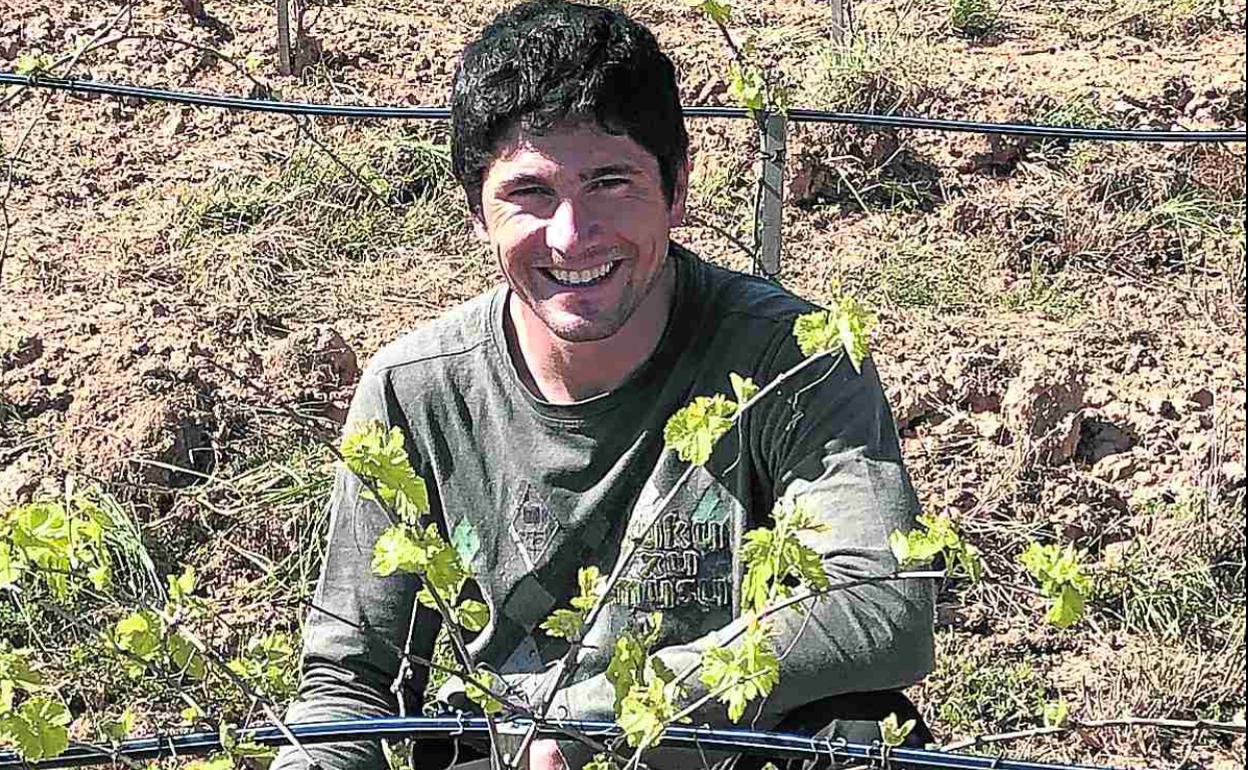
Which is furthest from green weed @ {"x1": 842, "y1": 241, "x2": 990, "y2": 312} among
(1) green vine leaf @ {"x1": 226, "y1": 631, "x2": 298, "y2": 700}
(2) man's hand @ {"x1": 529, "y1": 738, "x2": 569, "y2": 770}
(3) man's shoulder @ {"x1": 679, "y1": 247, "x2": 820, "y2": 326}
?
(1) green vine leaf @ {"x1": 226, "y1": 631, "x2": 298, "y2": 700}

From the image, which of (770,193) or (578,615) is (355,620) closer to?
(578,615)

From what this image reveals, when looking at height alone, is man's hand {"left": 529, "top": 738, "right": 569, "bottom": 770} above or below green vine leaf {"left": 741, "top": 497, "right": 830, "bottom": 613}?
below

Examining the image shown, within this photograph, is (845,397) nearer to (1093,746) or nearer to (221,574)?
(1093,746)

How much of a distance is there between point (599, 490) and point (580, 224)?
0.93 feet

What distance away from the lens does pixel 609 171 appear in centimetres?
174

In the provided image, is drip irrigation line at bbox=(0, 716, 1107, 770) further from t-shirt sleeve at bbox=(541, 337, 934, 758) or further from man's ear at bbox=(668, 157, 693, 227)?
man's ear at bbox=(668, 157, 693, 227)

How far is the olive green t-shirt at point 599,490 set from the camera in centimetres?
174

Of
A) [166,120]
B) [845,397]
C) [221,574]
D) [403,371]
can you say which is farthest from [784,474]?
[166,120]

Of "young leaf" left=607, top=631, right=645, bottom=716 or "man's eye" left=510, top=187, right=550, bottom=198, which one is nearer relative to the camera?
"young leaf" left=607, top=631, right=645, bottom=716

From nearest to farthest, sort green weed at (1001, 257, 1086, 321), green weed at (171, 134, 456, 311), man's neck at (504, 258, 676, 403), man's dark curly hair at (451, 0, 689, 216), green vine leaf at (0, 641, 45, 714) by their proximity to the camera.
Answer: green vine leaf at (0, 641, 45, 714), man's dark curly hair at (451, 0, 689, 216), man's neck at (504, 258, 676, 403), green weed at (1001, 257, 1086, 321), green weed at (171, 134, 456, 311)

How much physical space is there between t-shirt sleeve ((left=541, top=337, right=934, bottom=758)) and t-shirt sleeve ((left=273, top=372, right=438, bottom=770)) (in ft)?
0.75

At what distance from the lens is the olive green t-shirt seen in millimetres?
1743

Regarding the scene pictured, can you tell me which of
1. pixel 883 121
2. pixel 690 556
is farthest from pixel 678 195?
pixel 883 121

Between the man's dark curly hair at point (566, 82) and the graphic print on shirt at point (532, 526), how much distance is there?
0.35 meters
